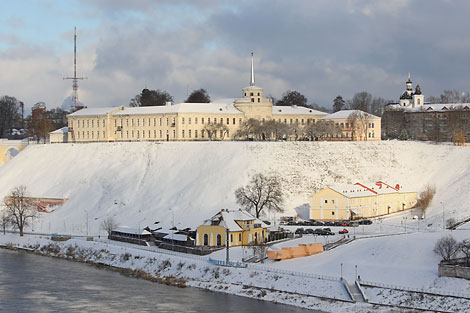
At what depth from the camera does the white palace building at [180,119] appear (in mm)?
98562

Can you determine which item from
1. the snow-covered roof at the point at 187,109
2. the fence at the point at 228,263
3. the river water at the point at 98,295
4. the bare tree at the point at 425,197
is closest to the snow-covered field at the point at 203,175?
the bare tree at the point at 425,197

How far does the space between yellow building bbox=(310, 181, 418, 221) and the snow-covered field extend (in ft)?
6.51

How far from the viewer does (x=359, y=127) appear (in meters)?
96.2

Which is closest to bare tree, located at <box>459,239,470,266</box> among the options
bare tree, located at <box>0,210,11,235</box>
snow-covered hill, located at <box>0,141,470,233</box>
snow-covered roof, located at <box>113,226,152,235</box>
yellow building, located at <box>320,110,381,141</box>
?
snow-covered hill, located at <box>0,141,470,233</box>

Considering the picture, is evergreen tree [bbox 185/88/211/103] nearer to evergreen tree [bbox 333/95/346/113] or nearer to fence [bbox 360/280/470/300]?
evergreen tree [bbox 333/95/346/113]

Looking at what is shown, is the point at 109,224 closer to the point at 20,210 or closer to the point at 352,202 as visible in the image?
the point at 20,210

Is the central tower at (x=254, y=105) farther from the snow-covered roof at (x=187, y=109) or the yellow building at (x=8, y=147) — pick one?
the yellow building at (x=8, y=147)

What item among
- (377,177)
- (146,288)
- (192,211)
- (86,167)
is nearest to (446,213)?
(377,177)

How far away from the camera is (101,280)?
1976 inches

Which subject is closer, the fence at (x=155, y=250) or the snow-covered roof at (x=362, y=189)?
the fence at (x=155, y=250)

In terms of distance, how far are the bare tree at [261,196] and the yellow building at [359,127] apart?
A: 2469 centimetres

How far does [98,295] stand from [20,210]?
3031 cm

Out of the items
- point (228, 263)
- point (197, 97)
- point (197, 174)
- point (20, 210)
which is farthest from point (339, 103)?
point (228, 263)

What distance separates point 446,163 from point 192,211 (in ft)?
101
